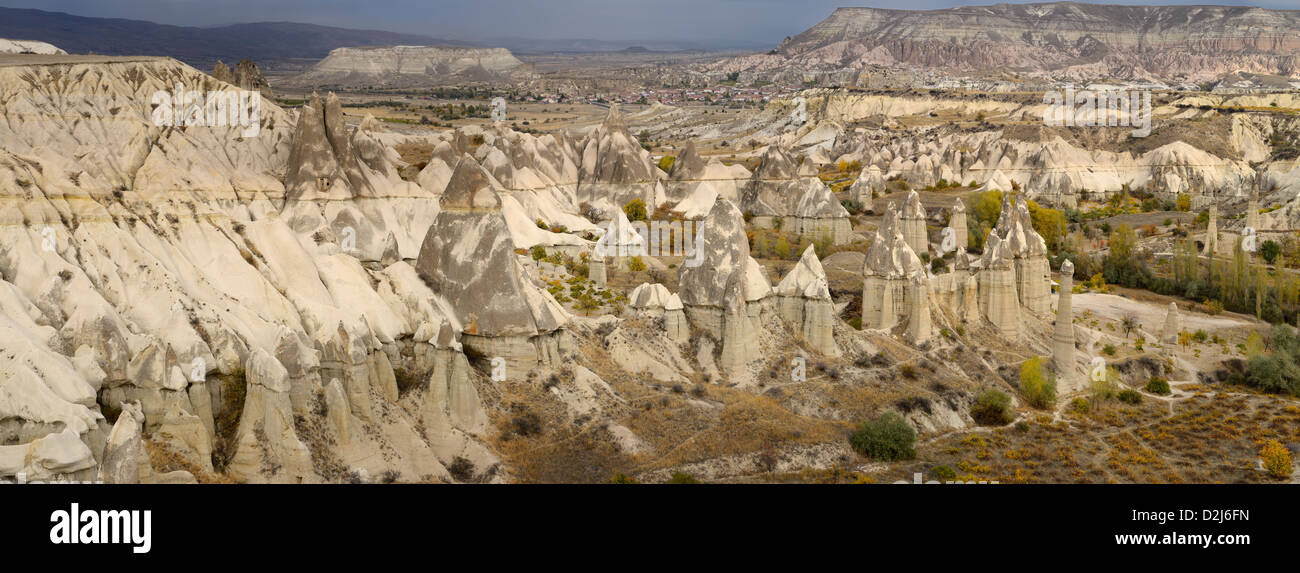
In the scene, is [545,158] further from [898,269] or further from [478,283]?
[478,283]

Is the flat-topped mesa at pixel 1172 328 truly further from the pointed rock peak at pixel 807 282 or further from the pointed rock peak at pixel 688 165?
the pointed rock peak at pixel 688 165

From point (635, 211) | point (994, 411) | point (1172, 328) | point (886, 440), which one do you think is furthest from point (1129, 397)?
point (635, 211)

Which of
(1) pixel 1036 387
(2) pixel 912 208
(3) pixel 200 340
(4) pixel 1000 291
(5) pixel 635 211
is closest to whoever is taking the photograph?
(3) pixel 200 340

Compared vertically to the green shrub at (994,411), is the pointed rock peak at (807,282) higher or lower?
higher

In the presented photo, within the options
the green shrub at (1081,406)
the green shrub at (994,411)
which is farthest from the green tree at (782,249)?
the green shrub at (994,411)

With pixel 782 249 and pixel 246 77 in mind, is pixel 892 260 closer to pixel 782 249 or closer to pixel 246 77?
pixel 782 249

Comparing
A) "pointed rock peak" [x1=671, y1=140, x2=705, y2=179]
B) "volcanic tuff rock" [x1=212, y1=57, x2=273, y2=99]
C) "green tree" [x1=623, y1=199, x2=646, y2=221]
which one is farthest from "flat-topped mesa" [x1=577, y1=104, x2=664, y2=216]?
"volcanic tuff rock" [x1=212, y1=57, x2=273, y2=99]
